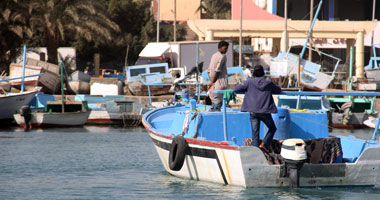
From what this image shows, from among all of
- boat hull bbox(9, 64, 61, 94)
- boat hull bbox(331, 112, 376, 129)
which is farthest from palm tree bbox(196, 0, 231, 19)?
boat hull bbox(331, 112, 376, 129)

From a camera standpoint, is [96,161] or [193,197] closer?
[193,197]

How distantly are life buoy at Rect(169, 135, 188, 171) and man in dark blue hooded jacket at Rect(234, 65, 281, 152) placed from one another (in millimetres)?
1214

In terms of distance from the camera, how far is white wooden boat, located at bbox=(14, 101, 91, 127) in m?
28.7

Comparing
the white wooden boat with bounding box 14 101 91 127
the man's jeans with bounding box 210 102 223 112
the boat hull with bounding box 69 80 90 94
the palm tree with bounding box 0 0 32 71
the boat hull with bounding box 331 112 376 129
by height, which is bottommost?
the boat hull with bounding box 331 112 376 129

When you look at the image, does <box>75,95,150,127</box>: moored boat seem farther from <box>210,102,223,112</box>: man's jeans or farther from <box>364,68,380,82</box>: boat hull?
<box>210,102,223,112</box>: man's jeans

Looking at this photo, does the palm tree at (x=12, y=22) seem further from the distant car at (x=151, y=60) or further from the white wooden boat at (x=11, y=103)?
the white wooden boat at (x=11, y=103)

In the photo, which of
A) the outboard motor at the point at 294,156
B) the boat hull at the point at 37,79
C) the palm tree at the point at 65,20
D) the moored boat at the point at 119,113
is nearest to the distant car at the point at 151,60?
the palm tree at the point at 65,20

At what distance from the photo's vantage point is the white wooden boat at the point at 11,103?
29556 mm

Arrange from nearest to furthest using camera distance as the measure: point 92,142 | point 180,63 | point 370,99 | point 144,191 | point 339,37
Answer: point 144,191
point 92,142
point 370,99
point 180,63
point 339,37

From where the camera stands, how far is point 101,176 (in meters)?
14.1

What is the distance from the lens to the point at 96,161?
1686 cm

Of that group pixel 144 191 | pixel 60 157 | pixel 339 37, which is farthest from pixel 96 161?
pixel 339 37

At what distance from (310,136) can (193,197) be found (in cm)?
275

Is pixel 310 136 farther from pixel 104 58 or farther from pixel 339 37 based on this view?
pixel 104 58
